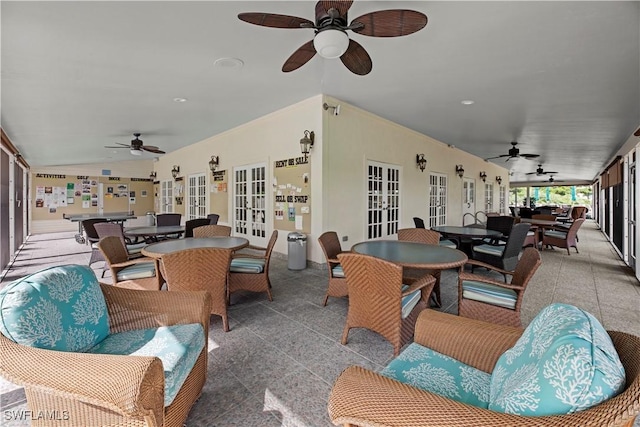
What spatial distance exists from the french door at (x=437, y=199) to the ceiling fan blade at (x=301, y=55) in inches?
232

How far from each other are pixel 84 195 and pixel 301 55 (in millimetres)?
→ 11610

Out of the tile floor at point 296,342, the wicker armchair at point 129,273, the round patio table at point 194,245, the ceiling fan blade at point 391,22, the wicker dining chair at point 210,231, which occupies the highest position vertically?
the ceiling fan blade at point 391,22

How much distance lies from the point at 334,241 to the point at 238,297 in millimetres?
1361

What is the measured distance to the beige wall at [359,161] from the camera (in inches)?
192

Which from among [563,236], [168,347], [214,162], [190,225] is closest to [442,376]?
[168,347]


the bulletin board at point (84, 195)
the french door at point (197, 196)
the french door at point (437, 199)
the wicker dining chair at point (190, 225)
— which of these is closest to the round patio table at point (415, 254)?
the wicker dining chair at point (190, 225)

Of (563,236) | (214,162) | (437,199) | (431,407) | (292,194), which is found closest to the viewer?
(431,407)

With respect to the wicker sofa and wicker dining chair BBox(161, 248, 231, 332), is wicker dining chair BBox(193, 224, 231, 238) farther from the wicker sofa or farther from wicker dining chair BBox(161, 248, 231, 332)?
the wicker sofa

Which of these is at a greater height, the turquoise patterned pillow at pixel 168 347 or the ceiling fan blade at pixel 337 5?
the ceiling fan blade at pixel 337 5

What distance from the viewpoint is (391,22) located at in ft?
6.57

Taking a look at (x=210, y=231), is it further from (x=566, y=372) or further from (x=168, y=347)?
(x=566, y=372)

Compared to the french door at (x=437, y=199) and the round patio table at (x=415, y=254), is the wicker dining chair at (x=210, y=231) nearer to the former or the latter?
the round patio table at (x=415, y=254)

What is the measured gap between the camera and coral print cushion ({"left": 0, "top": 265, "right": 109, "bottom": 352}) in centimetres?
120

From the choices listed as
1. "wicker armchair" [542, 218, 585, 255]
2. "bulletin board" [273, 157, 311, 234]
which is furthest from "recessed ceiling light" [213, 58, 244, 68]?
"wicker armchair" [542, 218, 585, 255]
